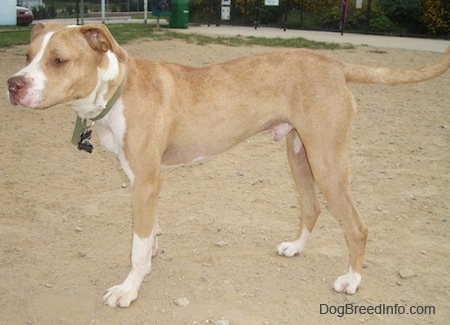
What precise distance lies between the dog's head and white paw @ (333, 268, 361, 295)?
2097 millimetres

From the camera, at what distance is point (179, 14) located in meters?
20.8

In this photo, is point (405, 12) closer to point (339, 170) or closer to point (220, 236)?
point (220, 236)

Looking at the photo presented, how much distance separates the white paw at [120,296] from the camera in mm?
3779

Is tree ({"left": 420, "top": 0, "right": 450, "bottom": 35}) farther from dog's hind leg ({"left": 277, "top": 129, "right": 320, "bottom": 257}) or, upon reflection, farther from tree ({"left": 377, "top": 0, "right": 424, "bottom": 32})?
dog's hind leg ({"left": 277, "top": 129, "right": 320, "bottom": 257})

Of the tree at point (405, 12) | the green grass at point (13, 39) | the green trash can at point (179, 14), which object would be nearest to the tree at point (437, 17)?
the tree at point (405, 12)

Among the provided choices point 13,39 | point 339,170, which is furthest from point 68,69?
point 13,39

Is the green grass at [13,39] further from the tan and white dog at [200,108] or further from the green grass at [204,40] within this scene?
the tan and white dog at [200,108]

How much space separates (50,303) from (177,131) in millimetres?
1450

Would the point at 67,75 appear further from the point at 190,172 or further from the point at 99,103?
the point at 190,172

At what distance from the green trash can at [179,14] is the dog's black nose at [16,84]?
17.7 m

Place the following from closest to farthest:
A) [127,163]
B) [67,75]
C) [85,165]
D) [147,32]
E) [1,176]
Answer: [67,75] → [127,163] → [1,176] → [85,165] → [147,32]

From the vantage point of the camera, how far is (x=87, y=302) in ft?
12.5

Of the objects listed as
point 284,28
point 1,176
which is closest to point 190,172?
point 1,176

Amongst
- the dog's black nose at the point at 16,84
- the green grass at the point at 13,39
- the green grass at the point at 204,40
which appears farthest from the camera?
the green grass at the point at 204,40
